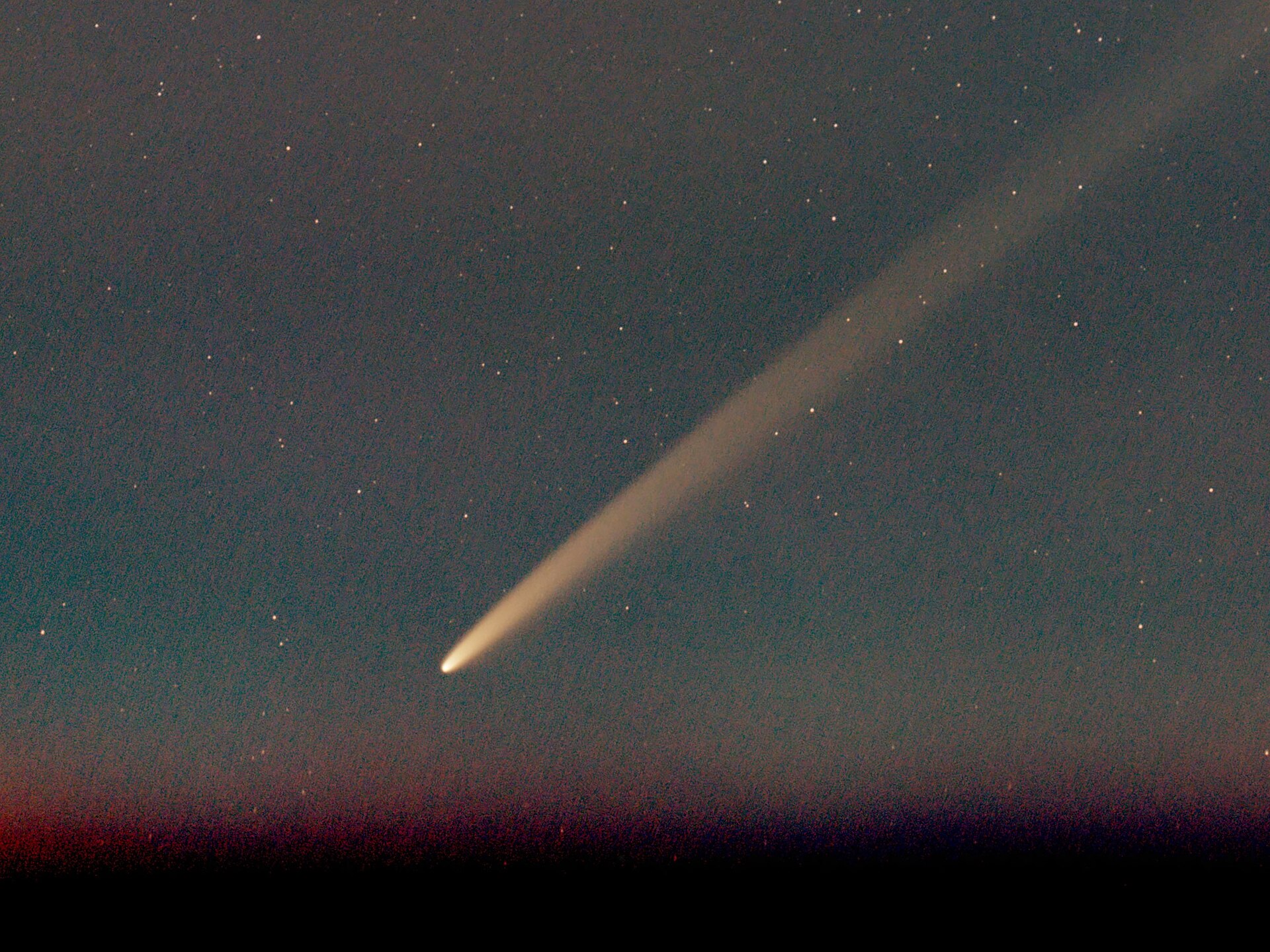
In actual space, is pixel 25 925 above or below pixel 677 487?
below

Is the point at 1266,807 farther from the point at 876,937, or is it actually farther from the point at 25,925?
the point at 25,925

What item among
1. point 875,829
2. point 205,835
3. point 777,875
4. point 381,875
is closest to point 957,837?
point 875,829

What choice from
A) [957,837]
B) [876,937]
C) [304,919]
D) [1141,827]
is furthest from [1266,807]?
[304,919]

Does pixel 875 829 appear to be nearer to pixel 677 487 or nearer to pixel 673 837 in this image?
pixel 673 837

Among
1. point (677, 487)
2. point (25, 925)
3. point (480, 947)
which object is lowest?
point (480, 947)

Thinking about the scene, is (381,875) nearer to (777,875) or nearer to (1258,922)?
(777,875)

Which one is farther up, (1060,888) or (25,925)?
(25,925)

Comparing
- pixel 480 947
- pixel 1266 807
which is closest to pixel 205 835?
pixel 480 947

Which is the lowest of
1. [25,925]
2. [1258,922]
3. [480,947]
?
[1258,922]
